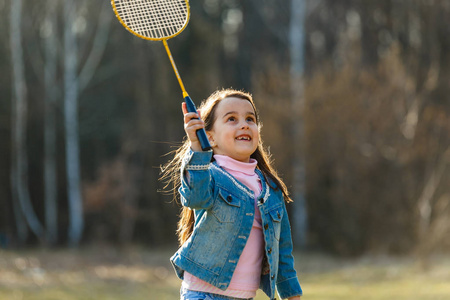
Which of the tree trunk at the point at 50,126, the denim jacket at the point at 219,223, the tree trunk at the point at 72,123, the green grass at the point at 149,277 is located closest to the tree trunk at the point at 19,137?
the tree trunk at the point at 50,126

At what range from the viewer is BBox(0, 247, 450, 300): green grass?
9.28m

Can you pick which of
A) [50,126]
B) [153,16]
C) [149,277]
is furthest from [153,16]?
[50,126]

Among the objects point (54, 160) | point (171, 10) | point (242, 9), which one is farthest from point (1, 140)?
point (171, 10)

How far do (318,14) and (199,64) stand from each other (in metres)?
3.25

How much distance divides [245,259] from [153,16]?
1.31 metres

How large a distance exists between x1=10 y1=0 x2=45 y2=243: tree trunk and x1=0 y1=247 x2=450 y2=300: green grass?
144 centimetres

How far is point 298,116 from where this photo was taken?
15.0 m

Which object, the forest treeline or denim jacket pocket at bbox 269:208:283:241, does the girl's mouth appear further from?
the forest treeline

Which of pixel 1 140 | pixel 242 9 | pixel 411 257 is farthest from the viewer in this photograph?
pixel 242 9

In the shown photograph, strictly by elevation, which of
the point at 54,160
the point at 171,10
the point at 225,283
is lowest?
the point at 225,283

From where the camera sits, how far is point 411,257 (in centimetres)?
1368

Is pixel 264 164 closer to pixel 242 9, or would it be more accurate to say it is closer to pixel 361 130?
pixel 361 130

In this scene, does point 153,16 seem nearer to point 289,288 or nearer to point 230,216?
point 230,216

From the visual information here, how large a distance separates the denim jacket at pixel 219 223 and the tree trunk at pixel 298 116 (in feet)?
40.1
